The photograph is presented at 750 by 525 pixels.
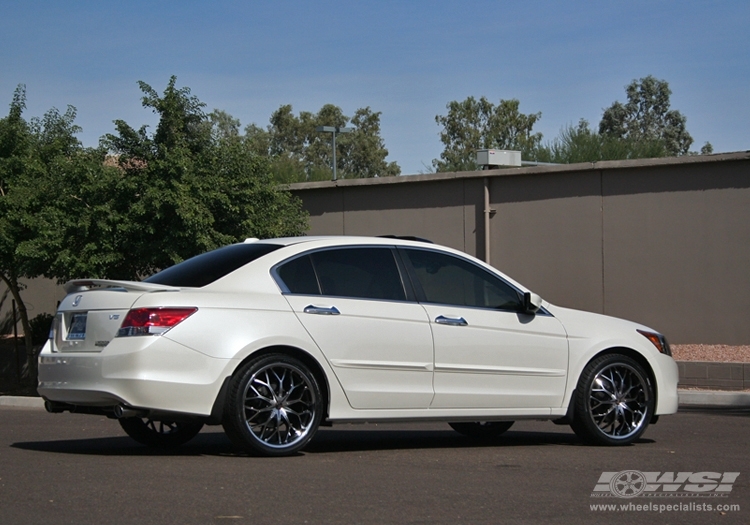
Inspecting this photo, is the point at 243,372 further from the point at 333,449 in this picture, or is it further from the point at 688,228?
the point at 688,228

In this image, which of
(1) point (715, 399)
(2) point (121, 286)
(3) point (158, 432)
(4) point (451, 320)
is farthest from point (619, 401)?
(1) point (715, 399)

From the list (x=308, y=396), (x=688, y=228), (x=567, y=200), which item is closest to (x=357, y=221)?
(x=567, y=200)

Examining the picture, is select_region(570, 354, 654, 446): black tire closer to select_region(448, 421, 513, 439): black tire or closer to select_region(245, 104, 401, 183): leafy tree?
select_region(448, 421, 513, 439): black tire

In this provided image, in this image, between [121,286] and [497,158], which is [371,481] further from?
[497,158]

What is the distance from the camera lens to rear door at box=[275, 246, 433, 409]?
773cm

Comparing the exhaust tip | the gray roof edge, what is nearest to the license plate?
A: the exhaust tip

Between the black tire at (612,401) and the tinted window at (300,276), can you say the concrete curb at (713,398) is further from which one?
the tinted window at (300,276)

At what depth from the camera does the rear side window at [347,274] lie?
792 cm

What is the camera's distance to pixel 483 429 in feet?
30.9

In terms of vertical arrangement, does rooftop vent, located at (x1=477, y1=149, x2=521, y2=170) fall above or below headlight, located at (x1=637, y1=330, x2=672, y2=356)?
above

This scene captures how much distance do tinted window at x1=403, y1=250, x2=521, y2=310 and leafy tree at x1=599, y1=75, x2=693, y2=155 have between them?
59640mm

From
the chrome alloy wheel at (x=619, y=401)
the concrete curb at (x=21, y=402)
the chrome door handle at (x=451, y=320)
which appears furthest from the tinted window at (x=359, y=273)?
the concrete curb at (x=21, y=402)

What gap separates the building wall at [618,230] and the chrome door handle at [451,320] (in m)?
11.2

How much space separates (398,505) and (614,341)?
140 inches
